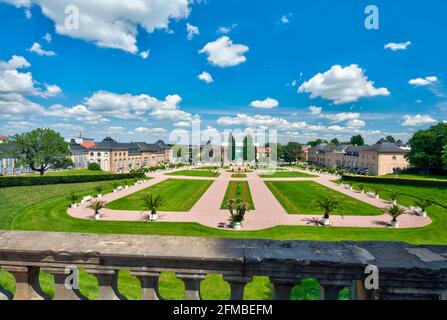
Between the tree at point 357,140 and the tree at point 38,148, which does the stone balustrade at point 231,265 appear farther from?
the tree at point 357,140

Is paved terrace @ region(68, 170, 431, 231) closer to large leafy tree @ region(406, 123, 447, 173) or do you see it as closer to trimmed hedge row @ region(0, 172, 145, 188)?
trimmed hedge row @ region(0, 172, 145, 188)

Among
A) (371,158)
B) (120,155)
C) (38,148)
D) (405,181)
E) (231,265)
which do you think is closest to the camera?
(231,265)

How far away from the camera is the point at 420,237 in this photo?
1842 centimetres

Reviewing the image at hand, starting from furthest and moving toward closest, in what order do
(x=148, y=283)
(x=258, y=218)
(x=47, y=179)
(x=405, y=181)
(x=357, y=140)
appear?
(x=357, y=140) < (x=405, y=181) < (x=47, y=179) < (x=258, y=218) < (x=148, y=283)

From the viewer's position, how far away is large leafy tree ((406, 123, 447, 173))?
2507 inches

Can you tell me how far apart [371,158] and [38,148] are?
8830 centimetres


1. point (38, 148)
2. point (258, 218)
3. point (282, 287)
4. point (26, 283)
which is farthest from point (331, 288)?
point (38, 148)

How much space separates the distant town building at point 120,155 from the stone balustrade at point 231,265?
78032 mm

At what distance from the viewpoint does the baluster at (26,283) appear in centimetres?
280

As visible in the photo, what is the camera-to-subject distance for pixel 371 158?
78.0 meters

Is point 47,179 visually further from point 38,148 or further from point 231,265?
point 231,265

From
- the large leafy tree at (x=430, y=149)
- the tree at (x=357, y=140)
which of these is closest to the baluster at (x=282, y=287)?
the large leafy tree at (x=430, y=149)
